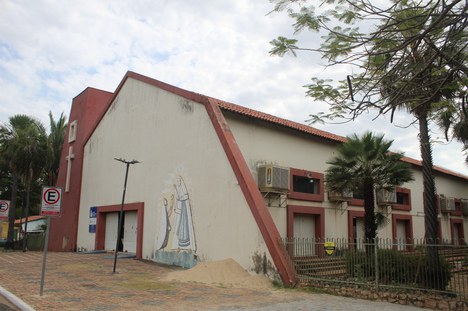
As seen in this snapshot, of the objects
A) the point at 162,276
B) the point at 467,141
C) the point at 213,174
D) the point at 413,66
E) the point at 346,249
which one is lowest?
the point at 162,276

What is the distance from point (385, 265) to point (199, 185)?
7800 millimetres

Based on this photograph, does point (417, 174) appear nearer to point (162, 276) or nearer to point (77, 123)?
point (162, 276)

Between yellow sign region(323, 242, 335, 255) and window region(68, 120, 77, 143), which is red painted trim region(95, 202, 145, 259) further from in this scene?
yellow sign region(323, 242, 335, 255)

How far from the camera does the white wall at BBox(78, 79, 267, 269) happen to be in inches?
578

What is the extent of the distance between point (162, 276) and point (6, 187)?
126ft

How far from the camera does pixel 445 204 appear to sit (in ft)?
93.1

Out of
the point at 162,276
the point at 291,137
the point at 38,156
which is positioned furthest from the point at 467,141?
the point at 38,156

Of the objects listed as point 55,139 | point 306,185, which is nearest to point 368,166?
point 306,185

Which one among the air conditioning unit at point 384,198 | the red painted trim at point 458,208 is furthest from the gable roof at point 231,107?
the red painted trim at point 458,208

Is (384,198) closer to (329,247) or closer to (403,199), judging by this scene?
(403,199)

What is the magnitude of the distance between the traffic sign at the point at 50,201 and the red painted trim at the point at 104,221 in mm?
9482

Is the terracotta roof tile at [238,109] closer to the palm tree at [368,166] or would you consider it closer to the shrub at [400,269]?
the palm tree at [368,166]

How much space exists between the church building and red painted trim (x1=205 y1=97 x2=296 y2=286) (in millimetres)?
38

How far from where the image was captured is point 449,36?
779cm
